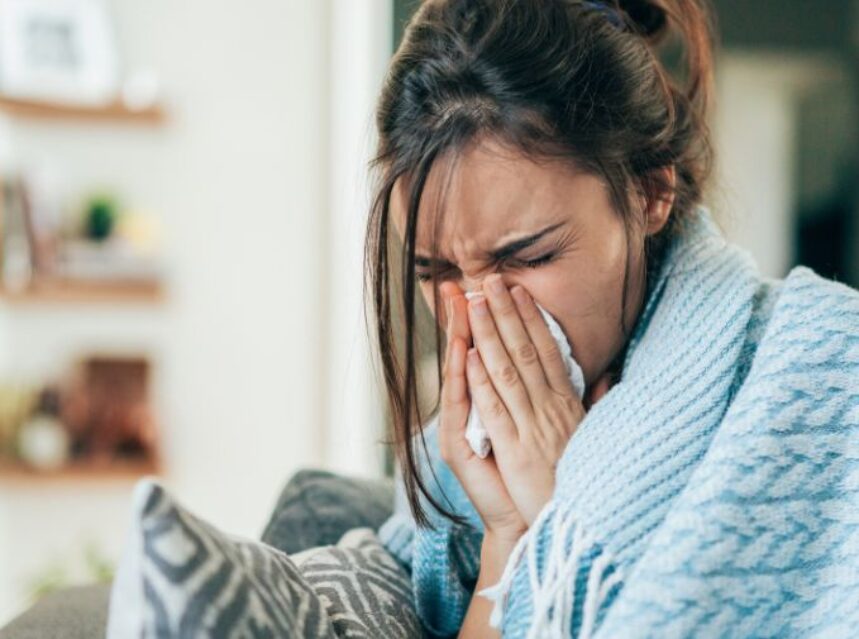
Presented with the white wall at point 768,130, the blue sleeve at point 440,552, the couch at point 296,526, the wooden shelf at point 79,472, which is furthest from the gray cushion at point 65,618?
the white wall at point 768,130

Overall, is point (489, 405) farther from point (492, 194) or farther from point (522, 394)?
point (492, 194)

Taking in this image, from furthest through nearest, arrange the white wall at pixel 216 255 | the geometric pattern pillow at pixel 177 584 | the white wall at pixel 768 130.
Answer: the white wall at pixel 768 130, the white wall at pixel 216 255, the geometric pattern pillow at pixel 177 584

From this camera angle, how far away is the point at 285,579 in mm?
809

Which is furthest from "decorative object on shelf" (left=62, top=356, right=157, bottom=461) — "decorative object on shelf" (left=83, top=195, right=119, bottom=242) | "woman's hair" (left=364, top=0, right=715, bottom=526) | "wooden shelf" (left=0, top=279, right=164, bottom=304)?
"woman's hair" (left=364, top=0, right=715, bottom=526)

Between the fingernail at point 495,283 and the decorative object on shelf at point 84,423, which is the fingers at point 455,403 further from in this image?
the decorative object on shelf at point 84,423

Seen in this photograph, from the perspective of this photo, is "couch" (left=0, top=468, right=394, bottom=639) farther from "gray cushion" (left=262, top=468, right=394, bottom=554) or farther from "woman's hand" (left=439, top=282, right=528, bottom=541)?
"woman's hand" (left=439, top=282, right=528, bottom=541)

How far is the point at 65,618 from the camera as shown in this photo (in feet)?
3.54

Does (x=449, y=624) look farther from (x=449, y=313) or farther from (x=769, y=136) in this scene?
(x=769, y=136)

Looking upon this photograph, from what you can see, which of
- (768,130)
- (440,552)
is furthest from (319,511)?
(768,130)

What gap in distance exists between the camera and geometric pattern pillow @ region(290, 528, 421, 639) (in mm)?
910

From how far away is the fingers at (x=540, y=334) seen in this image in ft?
3.32

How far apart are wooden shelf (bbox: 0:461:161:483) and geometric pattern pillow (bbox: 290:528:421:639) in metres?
1.76

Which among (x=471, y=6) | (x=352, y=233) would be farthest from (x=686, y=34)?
(x=352, y=233)

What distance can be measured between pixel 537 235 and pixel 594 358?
165 mm
